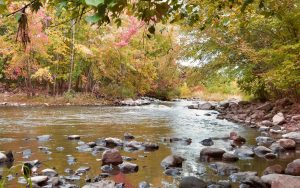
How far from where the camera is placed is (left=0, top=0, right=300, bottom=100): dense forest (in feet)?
43.2

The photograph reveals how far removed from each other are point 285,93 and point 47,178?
44.1 feet

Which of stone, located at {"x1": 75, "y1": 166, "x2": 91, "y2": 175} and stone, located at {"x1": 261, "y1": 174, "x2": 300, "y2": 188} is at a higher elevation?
stone, located at {"x1": 261, "y1": 174, "x2": 300, "y2": 188}

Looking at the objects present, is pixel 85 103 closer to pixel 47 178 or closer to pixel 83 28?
pixel 83 28

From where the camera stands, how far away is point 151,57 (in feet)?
109

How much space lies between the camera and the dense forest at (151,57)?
13.2m

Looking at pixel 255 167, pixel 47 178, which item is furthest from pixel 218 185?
pixel 47 178

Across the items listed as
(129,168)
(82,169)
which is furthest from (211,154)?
(82,169)

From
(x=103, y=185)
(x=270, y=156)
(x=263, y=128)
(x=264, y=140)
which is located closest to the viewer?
(x=103, y=185)

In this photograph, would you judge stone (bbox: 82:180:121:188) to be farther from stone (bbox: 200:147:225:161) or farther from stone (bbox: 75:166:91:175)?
stone (bbox: 200:147:225:161)

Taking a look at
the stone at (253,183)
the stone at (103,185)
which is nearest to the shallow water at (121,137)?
the stone at (103,185)

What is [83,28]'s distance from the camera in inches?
1024

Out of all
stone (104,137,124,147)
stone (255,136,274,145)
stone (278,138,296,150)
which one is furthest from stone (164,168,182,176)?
stone (255,136,274,145)

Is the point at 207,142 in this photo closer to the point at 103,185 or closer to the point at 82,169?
the point at 82,169

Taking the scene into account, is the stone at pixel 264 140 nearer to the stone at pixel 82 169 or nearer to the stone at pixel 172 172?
the stone at pixel 172 172
